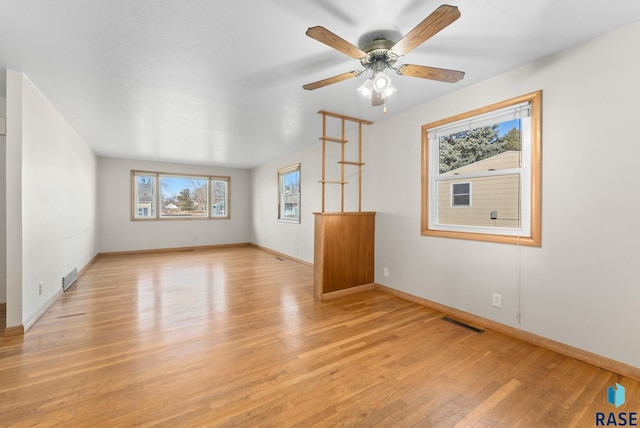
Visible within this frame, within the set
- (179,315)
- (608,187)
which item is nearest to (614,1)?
(608,187)

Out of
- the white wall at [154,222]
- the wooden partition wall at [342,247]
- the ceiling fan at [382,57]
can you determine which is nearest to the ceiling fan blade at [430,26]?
the ceiling fan at [382,57]

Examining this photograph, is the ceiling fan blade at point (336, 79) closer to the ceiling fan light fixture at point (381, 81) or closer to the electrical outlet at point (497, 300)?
the ceiling fan light fixture at point (381, 81)

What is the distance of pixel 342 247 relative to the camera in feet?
12.2

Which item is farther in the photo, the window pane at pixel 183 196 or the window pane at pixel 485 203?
the window pane at pixel 183 196

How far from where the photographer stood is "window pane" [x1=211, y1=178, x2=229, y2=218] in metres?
7.98

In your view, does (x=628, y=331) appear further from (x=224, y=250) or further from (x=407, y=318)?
(x=224, y=250)

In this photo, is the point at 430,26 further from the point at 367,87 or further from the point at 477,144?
the point at 477,144

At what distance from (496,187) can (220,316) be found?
3178mm

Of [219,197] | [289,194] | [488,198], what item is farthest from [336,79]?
[219,197]

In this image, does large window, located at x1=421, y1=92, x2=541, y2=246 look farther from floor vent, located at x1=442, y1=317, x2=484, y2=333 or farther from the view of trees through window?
floor vent, located at x1=442, y1=317, x2=484, y2=333

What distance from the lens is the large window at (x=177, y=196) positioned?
7.08 meters

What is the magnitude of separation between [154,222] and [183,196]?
100 centimetres

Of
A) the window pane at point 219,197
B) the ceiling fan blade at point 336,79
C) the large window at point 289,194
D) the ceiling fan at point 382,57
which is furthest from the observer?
the window pane at point 219,197

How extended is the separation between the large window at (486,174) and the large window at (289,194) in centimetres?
335
